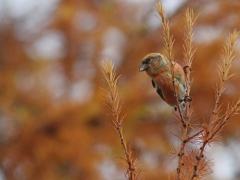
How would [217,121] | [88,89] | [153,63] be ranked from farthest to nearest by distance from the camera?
[88,89] < [153,63] < [217,121]

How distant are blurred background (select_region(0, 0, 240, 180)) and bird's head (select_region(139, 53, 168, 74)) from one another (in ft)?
6.10

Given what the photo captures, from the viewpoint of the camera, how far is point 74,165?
3.91 metres

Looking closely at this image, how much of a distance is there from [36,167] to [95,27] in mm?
1446

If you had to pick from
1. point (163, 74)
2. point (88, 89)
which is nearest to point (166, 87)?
point (163, 74)

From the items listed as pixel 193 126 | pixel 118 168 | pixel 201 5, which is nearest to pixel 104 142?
pixel 118 168

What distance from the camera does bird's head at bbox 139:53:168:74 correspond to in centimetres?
161

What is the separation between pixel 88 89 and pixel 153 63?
2616 millimetres

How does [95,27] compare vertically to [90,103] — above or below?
above

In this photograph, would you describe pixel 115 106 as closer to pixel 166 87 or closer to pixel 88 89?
pixel 166 87

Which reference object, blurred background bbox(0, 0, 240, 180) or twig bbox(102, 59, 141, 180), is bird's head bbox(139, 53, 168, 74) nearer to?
twig bbox(102, 59, 141, 180)

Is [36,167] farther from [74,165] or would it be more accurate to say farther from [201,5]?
[201,5]

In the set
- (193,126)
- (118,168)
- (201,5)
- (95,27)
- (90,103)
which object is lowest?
(193,126)

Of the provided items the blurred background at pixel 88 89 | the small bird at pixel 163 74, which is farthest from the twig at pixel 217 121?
the blurred background at pixel 88 89

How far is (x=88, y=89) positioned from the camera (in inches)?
166
